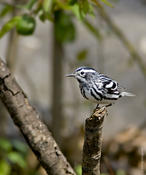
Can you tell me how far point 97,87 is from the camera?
8.61 feet

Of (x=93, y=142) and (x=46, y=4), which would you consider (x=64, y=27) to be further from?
(x=93, y=142)

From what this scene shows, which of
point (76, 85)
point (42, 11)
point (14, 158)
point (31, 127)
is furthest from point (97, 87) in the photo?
point (76, 85)

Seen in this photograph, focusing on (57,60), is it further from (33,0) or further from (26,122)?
(26,122)

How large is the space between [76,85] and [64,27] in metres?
2.73

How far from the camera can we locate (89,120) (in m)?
2.20

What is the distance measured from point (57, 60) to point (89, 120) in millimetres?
2905

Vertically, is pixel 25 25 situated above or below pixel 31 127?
above

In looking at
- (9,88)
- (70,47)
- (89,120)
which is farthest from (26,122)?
(70,47)

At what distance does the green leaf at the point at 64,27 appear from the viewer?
11.9 feet

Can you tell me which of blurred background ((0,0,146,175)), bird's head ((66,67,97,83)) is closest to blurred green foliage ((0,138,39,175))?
blurred background ((0,0,146,175))

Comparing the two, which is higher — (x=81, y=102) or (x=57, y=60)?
(x=57, y=60)

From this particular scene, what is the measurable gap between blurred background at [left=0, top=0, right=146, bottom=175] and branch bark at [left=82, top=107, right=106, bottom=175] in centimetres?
233

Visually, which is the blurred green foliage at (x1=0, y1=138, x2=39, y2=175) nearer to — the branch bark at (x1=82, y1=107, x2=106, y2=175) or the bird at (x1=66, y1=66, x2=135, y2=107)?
the bird at (x1=66, y1=66, x2=135, y2=107)

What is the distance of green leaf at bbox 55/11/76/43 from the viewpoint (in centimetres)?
364
